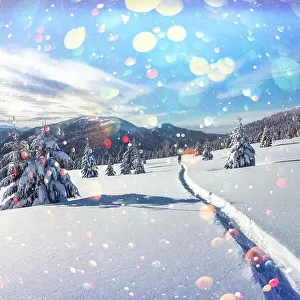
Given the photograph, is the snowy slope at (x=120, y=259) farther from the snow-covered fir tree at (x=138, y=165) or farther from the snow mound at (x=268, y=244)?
the snow-covered fir tree at (x=138, y=165)

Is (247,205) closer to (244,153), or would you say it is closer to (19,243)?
(19,243)

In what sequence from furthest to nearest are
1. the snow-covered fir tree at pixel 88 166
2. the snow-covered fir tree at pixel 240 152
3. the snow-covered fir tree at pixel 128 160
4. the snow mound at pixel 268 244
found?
1. the snow-covered fir tree at pixel 128 160
2. the snow-covered fir tree at pixel 88 166
3. the snow-covered fir tree at pixel 240 152
4. the snow mound at pixel 268 244

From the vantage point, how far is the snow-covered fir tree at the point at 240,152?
104 feet

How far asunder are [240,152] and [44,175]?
21.8 metres

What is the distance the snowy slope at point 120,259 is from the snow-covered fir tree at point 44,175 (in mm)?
6850

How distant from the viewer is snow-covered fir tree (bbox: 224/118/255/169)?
31.7 m

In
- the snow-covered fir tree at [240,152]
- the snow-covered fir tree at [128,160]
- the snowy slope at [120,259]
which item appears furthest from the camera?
the snow-covered fir tree at [128,160]

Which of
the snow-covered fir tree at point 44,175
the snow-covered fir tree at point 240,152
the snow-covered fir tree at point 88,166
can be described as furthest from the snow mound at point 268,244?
the snow-covered fir tree at point 88,166

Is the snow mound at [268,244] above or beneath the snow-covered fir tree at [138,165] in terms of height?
above

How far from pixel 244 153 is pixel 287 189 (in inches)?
813

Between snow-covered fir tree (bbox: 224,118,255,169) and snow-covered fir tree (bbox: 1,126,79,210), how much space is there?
19994mm

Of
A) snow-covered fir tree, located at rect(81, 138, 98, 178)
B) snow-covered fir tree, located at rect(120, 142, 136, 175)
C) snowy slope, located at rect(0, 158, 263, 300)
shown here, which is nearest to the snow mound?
snowy slope, located at rect(0, 158, 263, 300)

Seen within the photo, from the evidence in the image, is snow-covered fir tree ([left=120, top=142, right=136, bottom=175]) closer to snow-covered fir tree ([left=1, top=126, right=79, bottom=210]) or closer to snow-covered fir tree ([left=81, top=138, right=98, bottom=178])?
snow-covered fir tree ([left=81, top=138, right=98, bottom=178])

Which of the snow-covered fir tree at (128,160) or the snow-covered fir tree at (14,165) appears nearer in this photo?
the snow-covered fir tree at (14,165)
